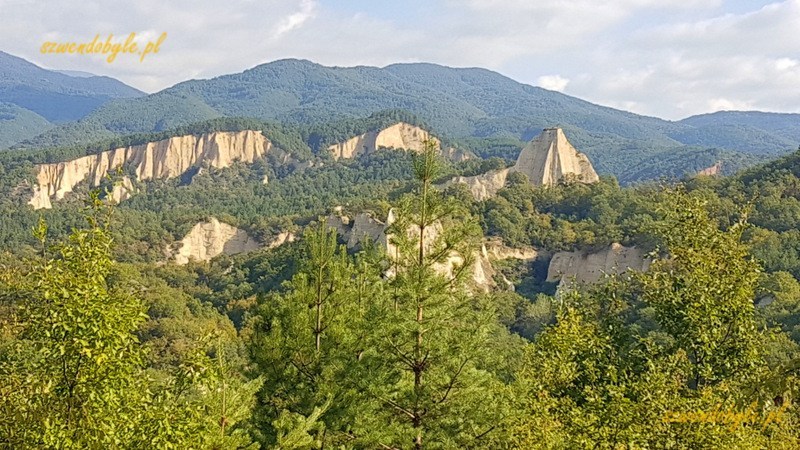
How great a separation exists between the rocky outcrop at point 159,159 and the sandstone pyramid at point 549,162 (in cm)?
8706

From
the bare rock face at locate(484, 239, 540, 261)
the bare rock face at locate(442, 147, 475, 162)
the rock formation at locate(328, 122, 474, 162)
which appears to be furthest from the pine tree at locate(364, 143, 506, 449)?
the rock formation at locate(328, 122, 474, 162)

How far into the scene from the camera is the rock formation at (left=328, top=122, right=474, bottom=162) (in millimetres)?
170125

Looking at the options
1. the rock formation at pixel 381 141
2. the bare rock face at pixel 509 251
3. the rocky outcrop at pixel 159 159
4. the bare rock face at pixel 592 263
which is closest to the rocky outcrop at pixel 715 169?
the rock formation at pixel 381 141

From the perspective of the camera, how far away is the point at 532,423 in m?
→ 12.3

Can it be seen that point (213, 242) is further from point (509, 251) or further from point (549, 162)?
point (549, 162)

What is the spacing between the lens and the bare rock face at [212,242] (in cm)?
8944

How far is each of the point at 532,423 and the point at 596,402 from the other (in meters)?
2.49

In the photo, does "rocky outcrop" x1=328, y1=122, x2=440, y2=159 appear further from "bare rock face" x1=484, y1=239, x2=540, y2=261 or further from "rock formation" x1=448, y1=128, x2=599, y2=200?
"bare rock face" x1=484, y1=239, x2=540, y2=261

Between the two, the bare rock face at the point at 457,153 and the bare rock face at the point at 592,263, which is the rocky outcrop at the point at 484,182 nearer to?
the bare rock face at the point at 592,263

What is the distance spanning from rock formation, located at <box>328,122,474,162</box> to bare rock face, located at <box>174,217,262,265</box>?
80.0 m

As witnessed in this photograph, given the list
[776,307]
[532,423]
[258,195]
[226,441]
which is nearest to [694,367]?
[532,423]

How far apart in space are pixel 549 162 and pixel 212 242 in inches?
2061

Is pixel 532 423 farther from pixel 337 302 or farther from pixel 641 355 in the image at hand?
pixel 337 302

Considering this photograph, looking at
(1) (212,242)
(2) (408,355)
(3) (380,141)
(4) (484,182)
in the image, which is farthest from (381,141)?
(2) (408,355)
